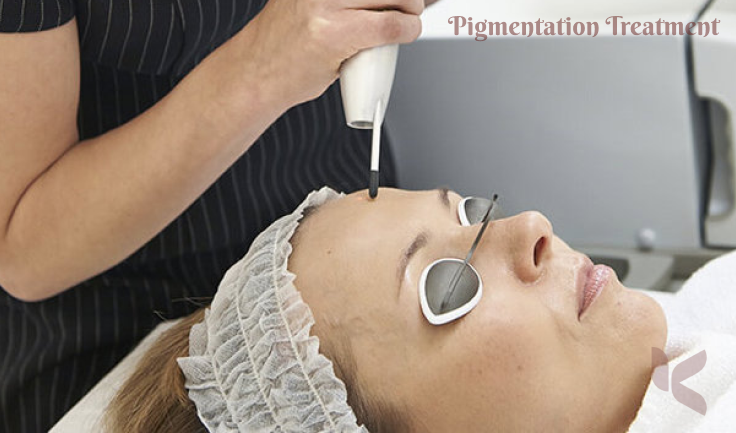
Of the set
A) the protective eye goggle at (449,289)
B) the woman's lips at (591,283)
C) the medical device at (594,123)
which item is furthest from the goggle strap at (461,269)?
the medical device at (594,123)

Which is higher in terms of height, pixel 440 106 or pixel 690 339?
pixel 440 106

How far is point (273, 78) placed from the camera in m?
1.02

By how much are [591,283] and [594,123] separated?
0.68m

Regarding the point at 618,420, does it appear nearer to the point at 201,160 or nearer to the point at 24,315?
the point at 201,160

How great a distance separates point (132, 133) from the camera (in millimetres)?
1163

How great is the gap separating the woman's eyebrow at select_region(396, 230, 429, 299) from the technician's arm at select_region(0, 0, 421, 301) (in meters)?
0.22

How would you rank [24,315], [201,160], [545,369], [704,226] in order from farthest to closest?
[704,226], [24,315], [201,160], [545,369]

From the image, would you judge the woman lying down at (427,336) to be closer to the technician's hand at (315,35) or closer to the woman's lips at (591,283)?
the woman's lips at (591,283)

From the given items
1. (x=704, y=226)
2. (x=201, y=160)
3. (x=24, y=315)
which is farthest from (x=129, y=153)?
(x=704, y=226)

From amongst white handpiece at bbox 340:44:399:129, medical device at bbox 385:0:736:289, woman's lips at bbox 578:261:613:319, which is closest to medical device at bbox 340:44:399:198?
white handpiece at bbox 340:44:399:129

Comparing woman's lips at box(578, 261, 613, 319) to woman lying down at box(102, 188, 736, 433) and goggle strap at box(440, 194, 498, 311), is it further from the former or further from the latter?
goggle strap at box(440, 194, 498, 311)

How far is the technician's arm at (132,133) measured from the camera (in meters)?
0.99

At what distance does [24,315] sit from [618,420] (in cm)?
91

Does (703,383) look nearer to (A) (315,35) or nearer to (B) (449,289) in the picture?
(B) (449,289)
